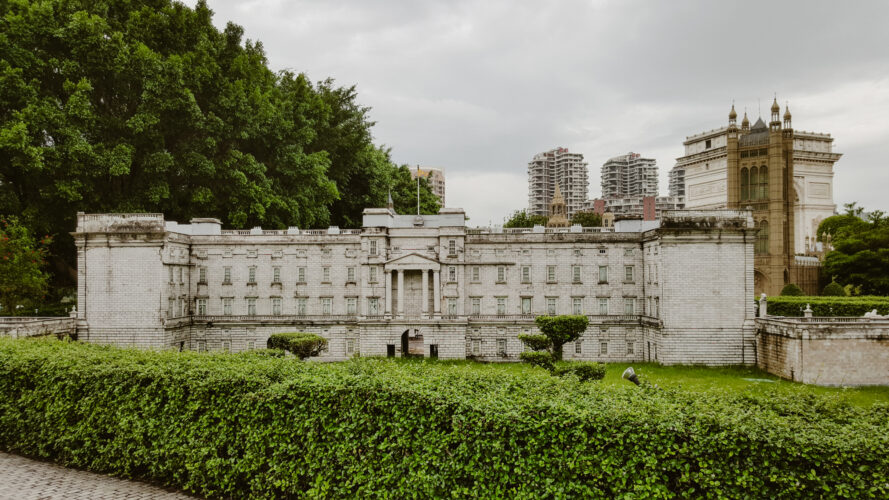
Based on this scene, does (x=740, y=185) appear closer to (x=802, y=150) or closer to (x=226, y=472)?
(x=802, y=150)

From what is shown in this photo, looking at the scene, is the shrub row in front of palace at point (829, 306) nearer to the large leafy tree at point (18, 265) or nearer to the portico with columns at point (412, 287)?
the portico with columns at point (412, 287)

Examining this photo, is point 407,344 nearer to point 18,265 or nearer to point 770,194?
point 18,265

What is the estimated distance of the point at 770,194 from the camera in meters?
75.2

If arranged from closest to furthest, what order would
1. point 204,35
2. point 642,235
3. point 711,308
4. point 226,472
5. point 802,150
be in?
point 226,472
point 711,308
point 642,235
point 204,35
point 802,150

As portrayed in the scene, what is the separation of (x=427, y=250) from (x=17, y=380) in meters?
31.4

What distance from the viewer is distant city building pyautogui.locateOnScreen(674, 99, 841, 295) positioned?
7350 centimetres

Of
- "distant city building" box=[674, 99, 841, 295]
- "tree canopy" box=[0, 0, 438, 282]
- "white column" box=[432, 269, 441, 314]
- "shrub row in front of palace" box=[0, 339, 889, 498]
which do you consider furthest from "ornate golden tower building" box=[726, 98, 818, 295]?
"shrub row in front of palace" box=[0, 339, 889, 498]

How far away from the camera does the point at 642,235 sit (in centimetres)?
4594

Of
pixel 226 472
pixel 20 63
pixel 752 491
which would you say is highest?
pixel 20 63

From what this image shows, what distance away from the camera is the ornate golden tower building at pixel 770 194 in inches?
2874

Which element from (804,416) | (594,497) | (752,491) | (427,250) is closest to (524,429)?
(594,497)

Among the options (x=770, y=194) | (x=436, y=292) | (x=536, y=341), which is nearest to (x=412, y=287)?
(x=436, y=292)

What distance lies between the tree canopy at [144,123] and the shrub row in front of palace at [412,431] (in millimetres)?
30769

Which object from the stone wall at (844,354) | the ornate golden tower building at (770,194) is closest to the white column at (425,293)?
the stone wall at (844,354)
